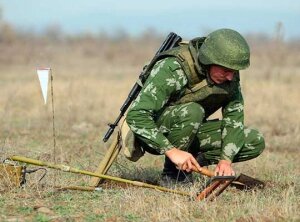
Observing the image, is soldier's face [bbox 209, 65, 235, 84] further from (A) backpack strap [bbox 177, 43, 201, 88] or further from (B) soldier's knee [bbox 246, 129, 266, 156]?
(B) soldier's knee [bbox 246, 129, 266, 156]

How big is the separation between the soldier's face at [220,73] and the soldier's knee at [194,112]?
10.0 inches

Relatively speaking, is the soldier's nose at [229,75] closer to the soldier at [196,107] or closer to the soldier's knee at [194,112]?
the soldier at [196,107]

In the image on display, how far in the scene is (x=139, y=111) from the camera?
16.8 feet

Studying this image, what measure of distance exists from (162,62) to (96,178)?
1.20 meters

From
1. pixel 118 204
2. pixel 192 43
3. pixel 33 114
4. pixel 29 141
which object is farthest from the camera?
pixel 33 114

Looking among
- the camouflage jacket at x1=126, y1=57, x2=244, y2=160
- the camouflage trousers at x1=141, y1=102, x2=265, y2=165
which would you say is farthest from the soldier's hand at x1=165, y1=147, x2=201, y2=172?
the camouflage trousers at x1=141, y1=102, x2=265, y2=165

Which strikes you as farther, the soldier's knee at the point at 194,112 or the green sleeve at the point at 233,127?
the green sleeve at the point at 233,127

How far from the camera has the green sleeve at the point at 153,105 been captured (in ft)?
16.8

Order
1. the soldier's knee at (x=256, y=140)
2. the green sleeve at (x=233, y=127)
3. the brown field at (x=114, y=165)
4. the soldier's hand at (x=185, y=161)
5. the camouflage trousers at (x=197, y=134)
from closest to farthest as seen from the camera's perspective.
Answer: the brown field at (x=114, y=165)
the soldier's hand at (x=185, y=161)
the camouflage trousers at (x=197, y=134)
the green sleeve at (x=233, y=127)
the soldier's knee at (x=256, y=140)

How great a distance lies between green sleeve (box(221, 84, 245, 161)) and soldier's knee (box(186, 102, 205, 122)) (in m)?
0.31

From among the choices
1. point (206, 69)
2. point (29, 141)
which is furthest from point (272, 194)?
point (29, 141)

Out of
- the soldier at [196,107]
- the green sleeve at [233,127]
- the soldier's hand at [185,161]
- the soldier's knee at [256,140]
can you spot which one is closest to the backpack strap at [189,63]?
the soldier at [196,107]

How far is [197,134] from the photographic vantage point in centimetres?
586

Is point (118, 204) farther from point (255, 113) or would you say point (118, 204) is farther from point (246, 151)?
point (255, 113)
